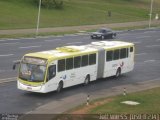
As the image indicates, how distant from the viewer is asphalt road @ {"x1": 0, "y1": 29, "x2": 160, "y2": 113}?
3203 centimetres

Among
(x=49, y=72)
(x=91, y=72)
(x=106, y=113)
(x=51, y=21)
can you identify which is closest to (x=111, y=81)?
(x=91, y=72)

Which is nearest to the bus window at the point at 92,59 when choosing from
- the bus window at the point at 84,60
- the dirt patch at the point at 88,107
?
the bus window at the point at 84,60

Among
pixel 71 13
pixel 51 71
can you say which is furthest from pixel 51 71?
pixel 71 13

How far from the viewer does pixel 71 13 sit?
97812mm

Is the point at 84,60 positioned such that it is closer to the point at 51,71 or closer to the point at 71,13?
the point at 51,71

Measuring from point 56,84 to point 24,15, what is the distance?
176 ft

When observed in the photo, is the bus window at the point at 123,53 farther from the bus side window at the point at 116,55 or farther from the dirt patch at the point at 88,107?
the dirt patch at the point at 88,107

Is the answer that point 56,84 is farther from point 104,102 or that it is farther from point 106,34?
point 106,34

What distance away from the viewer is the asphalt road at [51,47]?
32.0 meters

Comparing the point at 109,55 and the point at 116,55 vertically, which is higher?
the point at 109,55

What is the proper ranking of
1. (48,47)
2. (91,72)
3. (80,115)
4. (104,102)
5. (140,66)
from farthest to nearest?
(48,47) → (140,66) → (91,72) → (104,102) → (80,115)

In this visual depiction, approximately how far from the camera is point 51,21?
8769cm

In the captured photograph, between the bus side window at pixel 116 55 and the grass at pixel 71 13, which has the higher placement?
the bus side window at pixel 116 55

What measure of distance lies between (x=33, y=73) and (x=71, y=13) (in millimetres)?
65032
